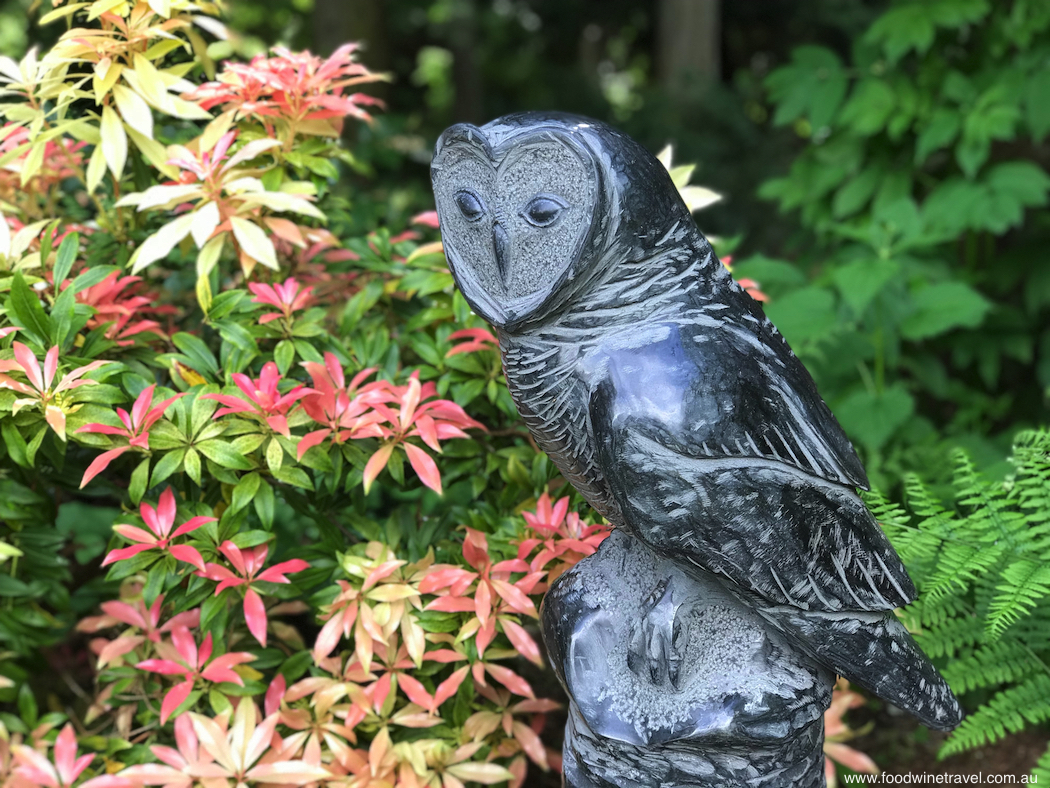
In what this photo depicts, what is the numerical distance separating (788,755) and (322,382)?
3.17ft

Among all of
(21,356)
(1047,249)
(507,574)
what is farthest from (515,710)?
(1047,249)

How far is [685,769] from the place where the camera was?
1354 mm

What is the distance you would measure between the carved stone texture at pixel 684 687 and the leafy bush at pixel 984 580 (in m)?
0.47

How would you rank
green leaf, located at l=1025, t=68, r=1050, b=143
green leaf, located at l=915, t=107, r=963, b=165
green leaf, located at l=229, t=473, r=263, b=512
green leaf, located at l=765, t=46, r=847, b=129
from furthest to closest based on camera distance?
green leaf, located at l=765, t=46, r=847, b=129
green leaf, located at l=915, t=107, r=963, b=165
green leaf, located at l=1025, t=68, r=1050, b=143
green leaf, located at l=229, t=473, r=263, b=512

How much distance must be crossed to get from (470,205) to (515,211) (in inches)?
2.8

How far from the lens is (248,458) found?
1628mm

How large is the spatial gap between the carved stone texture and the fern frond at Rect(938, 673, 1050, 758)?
501mm

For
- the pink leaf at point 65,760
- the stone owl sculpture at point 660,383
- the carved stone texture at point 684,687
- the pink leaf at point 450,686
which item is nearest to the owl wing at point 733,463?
the stone owl sculpture at point 660,383

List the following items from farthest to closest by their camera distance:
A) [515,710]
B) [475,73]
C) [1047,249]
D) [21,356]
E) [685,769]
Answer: [475,73] < [1047,249] < [515,710] < [21,356] < [685,769]

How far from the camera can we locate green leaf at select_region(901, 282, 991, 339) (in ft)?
9.34

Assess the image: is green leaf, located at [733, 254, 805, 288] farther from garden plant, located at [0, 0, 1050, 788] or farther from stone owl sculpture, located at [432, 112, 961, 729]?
stone owl sculpture, located at [432, 112, 961, 729]

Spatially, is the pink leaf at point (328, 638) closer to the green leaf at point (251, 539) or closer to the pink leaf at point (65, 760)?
the green leaf at point (251, 539)

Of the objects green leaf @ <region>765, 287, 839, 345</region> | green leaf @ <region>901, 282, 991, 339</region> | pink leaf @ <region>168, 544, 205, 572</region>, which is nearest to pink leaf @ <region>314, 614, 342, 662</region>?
pink leaf @ <region>168, 544, 205, 572</region>

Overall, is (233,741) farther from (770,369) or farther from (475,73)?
(475,73)
